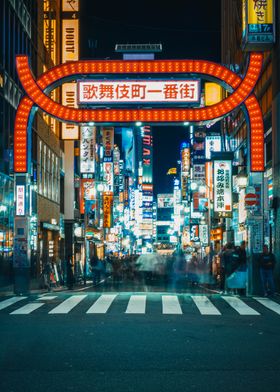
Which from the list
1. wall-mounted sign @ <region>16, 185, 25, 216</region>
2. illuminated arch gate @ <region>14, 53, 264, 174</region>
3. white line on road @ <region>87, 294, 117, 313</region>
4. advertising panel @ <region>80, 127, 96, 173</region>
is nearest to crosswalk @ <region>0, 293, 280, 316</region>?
white line on road @ <region>87, 294, 117, 313</region>

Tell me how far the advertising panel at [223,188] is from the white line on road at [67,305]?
29.4 m

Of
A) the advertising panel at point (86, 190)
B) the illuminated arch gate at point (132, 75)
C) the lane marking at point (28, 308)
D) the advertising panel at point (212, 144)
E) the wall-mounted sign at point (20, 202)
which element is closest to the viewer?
the lane marking at point (28, 308)

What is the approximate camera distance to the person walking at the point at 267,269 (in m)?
24.2

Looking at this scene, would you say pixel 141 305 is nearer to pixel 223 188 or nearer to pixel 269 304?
pixel 269 304

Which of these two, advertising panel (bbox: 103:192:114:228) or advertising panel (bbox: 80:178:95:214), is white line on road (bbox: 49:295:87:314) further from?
advertising panel (bbox: 103:192:114:228)

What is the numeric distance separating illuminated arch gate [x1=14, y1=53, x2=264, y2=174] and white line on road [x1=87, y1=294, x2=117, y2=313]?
6.97 metres

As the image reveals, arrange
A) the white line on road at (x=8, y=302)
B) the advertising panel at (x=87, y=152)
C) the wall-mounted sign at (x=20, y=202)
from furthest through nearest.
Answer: the advertising panel at (x=87, y=152) < the wall-mounted sign at (x=20, y=202) < the white line on road at (x=8, y=302)

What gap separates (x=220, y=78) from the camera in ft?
88.8

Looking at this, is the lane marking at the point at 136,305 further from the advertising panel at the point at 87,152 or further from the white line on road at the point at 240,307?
the advertising panel at the point at 87,152

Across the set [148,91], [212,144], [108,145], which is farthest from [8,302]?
[108,145]

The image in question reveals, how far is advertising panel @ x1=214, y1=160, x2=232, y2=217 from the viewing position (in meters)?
51.0

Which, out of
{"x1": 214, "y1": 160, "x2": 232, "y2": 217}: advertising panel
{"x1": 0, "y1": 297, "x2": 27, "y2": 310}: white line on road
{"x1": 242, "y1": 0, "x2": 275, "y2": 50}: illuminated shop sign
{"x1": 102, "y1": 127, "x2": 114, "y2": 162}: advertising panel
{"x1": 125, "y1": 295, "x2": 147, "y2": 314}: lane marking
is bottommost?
{"x1": 125, "y1": 295, "x2": 147, "y2": 314}: lane marking

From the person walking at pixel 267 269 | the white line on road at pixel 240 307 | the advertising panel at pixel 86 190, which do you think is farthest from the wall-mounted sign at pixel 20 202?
the advertising panel at pixel 86 190

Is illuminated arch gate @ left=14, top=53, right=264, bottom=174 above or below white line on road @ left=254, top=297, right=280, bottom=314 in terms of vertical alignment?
above
